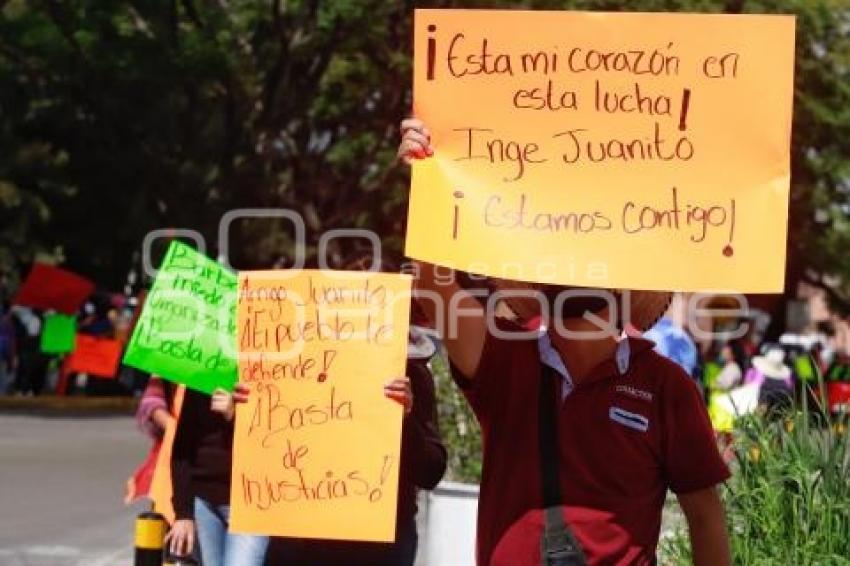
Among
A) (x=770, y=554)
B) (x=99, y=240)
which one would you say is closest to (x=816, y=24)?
(x=99, y=240)

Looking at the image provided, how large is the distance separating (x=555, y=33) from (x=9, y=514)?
29.6ft

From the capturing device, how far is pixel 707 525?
373 centimetres

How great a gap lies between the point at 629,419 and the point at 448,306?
0.48m

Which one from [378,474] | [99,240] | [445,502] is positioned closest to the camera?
[378,474]

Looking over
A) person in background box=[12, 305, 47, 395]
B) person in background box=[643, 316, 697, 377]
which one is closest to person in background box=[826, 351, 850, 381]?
person in background box=[12, 305, 47, 395]

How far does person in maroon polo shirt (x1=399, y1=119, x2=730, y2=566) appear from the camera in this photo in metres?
3.58

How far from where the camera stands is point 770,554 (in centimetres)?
555

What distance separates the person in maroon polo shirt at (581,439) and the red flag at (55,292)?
2165 centimetres

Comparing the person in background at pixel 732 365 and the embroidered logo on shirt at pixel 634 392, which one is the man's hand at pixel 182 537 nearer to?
the embroidered logo on shirt at pixel 634 392

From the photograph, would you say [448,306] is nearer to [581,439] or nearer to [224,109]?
[581,439]

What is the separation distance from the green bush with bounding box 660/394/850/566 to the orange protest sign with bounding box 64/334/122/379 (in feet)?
66.0

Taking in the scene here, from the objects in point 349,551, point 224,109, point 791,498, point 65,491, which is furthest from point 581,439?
point 224,109

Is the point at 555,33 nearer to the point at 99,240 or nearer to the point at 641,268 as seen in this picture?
the point at 641,268

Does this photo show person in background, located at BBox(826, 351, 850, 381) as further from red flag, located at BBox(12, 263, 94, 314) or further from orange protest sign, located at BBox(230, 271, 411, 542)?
orange protest sign, located at BBox(230, 271, 411, 542)
